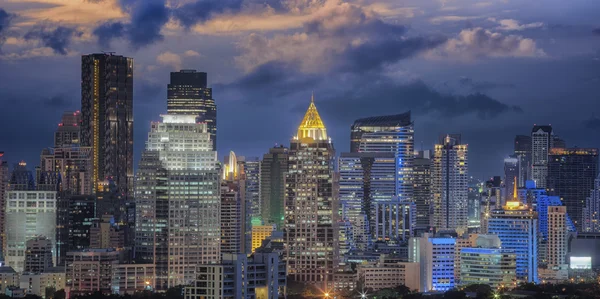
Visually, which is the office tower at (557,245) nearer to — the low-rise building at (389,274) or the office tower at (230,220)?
the low-rise building at (389,274)

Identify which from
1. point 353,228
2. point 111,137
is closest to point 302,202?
point 353,228

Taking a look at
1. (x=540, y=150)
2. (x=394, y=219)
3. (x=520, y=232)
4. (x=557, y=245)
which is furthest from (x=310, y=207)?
(x=540, y=150)

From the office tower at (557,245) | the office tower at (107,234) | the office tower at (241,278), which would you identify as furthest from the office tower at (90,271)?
the office tower at (557,245)

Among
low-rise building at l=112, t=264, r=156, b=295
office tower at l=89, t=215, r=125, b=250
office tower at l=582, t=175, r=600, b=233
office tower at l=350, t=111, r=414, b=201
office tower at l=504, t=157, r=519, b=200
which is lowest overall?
low-rise building at l=112, t=264, r=156, b=295

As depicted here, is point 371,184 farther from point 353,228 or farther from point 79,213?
point 79,213

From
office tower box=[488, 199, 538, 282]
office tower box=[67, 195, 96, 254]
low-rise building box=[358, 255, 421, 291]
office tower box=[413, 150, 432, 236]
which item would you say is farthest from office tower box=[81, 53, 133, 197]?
low-rise building box=[358, 255, 421, 291]

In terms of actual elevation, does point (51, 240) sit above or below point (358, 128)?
below

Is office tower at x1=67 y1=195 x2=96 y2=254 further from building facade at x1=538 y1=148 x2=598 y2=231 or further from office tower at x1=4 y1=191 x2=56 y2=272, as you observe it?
building facade at x1=538 y1=148 x2=598 y2=231
